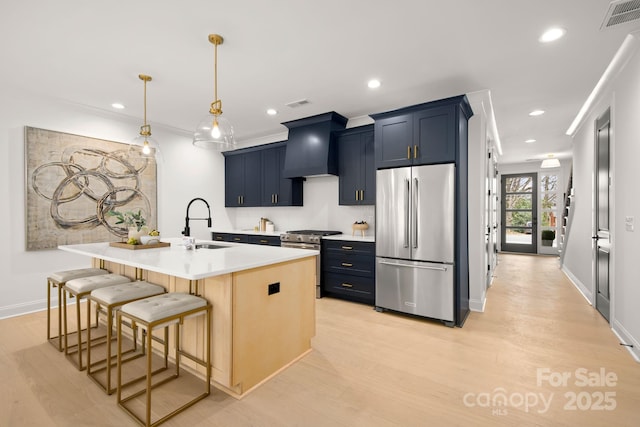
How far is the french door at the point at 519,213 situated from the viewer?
8.99 m

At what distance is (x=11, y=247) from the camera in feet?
12.1

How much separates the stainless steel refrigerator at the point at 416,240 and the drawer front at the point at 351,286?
235 mm

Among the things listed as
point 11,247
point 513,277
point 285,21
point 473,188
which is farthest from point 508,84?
point 11,247

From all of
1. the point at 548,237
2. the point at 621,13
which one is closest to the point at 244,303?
the point at 621,13

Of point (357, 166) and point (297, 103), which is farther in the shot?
point (357, 166)

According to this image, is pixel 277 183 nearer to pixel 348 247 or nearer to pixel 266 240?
pixel 266 240

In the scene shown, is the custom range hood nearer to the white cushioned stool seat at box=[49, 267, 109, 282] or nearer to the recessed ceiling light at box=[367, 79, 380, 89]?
the recessed ceiling light at box=[367, 79, 380, 89]

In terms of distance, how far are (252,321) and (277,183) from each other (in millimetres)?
3621

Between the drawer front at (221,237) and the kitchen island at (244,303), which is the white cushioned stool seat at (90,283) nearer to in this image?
the kitchen island at (244,303)

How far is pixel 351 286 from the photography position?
4266 millimetres

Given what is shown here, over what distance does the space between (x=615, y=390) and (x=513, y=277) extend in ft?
13.5

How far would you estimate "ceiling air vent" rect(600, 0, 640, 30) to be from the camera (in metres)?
2.13

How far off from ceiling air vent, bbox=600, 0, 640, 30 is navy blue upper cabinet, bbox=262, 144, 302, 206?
4137 millimetres

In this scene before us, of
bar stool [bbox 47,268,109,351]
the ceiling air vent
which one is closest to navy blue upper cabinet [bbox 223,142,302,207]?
bar stool [bbox 47,268,109,351]
